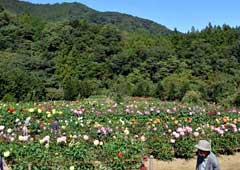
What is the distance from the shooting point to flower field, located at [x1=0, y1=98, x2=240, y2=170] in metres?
7.41

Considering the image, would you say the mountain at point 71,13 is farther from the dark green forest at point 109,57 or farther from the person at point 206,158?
the person at point 206,158

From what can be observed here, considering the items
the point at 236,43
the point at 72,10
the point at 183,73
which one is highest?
the point at 72,10

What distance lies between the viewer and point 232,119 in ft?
40.2

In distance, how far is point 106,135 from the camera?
9242mm

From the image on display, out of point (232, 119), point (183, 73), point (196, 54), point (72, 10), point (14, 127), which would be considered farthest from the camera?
point (72, 10)

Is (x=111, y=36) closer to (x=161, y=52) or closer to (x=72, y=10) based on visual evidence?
(x=161, y=52)

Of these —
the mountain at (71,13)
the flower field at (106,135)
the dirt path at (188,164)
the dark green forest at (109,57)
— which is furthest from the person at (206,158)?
the mountain at (71,13)

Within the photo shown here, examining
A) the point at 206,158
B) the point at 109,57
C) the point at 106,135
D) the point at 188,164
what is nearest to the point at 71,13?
the point at 109,57

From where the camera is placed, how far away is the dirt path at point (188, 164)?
9.55 metres

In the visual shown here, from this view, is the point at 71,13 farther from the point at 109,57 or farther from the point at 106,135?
the point at 106,135

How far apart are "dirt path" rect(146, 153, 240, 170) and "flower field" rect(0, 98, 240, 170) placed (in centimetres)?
16

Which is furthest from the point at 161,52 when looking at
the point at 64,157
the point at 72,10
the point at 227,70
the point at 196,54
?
the point at 72,10

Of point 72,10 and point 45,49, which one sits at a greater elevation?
point 72,10

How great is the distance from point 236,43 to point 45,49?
1032 inches
